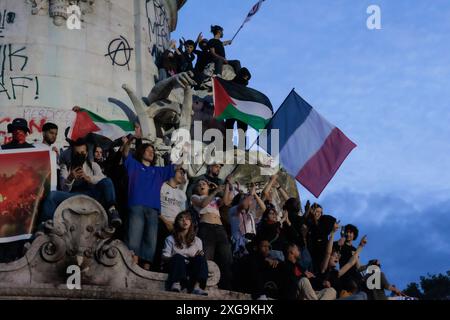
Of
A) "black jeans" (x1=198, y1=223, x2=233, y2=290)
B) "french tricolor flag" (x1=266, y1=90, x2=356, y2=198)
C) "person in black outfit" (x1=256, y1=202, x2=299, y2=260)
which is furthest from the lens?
"french tricolor flag" (x1=266, y1=90, x2=356, y2=198)

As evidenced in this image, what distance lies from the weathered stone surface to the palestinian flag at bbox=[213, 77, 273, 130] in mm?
6968

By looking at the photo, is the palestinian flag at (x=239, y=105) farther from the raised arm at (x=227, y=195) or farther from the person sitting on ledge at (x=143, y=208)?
the person sitting on ledge at (x=143, y=208)

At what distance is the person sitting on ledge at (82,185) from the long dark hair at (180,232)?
97 cm

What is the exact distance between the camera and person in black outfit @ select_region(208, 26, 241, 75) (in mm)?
26234

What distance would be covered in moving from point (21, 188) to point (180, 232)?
114 inches

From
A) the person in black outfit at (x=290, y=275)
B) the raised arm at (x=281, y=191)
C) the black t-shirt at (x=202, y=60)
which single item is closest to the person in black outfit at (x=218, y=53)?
the black t-shirt at (x=202, y=60)

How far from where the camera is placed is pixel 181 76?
2397cm

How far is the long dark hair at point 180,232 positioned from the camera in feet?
55.1

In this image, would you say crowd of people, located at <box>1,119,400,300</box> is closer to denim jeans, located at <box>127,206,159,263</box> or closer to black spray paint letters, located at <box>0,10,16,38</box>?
denim jeans, located at <box>127,206,159,263</box>

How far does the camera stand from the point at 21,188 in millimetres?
17672

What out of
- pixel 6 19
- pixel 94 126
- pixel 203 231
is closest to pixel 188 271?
pixel 203 231

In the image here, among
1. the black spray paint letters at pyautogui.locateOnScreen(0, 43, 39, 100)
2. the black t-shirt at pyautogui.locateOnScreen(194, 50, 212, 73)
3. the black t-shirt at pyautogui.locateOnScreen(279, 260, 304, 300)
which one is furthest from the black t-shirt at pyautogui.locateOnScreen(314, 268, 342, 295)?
the black t-shirt at pyautogui.locateOnScreen(194, 50, 212, 73)
